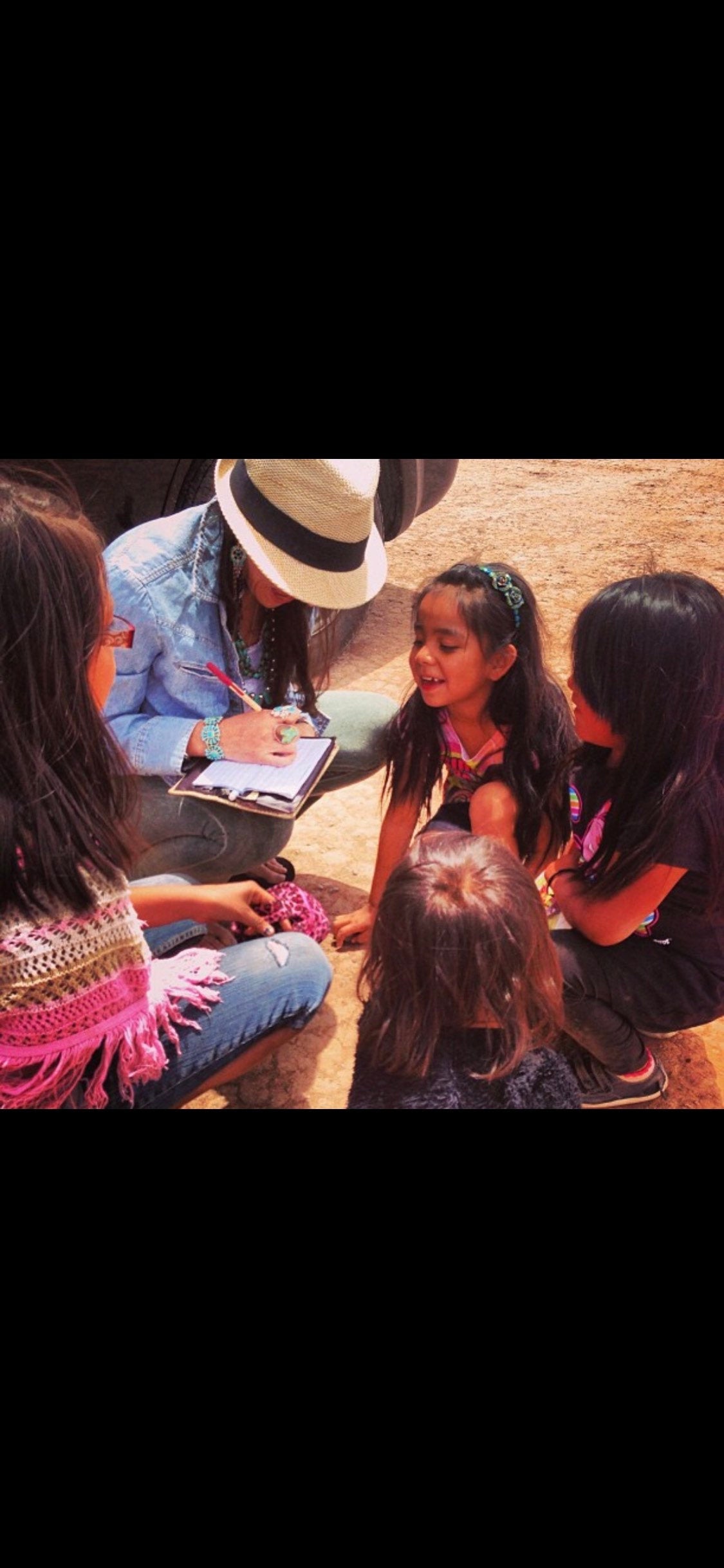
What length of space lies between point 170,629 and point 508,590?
2.50 feet

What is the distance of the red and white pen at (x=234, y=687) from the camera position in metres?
2.22

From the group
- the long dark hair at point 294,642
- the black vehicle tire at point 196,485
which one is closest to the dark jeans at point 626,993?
the long dark hair at point 294,642

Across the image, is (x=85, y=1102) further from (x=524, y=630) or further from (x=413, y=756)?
(x=524, y=630)

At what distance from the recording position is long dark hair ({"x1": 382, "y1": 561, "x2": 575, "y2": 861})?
1.84 meters

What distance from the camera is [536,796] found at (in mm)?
1883

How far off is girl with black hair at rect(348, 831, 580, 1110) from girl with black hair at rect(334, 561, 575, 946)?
19cm

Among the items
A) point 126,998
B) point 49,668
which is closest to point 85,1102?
point 126,998

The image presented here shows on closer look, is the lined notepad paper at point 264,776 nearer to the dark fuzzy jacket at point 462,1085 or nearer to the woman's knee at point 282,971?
the woman's knee at point 282,971

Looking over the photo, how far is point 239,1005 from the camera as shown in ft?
6.48

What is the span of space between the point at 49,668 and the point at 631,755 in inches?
35.5

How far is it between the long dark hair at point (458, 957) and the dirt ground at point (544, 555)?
44 centimetres

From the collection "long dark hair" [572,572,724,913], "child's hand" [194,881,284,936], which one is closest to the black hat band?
"long dark hair" [572,572,724,913]

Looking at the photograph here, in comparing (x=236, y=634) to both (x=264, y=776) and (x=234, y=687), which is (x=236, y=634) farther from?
(x=264, y=776)

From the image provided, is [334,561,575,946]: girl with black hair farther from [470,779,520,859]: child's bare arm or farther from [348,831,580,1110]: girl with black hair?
[348,831,580,1110]: girl with black hair
